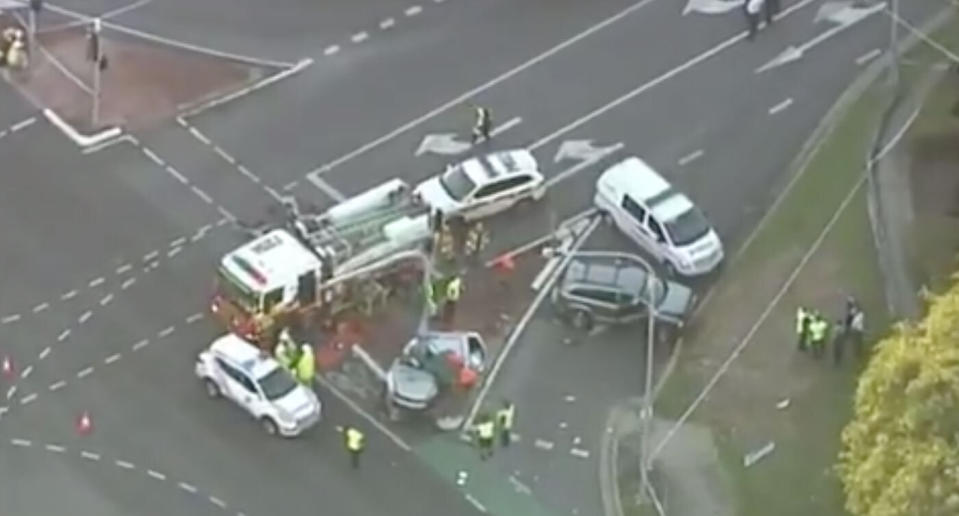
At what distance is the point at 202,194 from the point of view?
235 feet

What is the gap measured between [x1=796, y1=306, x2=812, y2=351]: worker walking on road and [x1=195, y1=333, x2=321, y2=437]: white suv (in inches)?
486

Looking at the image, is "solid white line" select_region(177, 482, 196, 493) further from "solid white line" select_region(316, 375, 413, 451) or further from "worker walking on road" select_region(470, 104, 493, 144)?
"worker walking on road" select_region(470, 104, 493, 144)

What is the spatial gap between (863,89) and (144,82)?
68.3 ft

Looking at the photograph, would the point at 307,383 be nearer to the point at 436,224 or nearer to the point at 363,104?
the point at 436,224

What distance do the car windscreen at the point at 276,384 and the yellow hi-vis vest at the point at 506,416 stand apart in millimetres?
5123

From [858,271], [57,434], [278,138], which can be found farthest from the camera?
[278,138]

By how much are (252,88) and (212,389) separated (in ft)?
43.5

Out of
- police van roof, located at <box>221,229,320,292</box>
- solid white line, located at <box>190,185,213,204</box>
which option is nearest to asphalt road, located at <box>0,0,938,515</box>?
solid white line, located at <box>190,185,213,204</box>

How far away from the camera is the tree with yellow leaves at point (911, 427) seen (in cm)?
5078

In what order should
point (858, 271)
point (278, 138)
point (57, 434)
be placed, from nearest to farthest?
point (57, 434)
point (858, 271)
point (278, 138)

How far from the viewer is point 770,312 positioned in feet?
223

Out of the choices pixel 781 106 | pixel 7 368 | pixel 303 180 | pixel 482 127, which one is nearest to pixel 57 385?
pixel 7 368

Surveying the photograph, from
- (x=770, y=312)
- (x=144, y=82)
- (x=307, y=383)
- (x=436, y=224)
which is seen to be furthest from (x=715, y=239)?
(x=144, y=82)

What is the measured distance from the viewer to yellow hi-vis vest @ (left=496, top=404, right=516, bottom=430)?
64.2 metres
